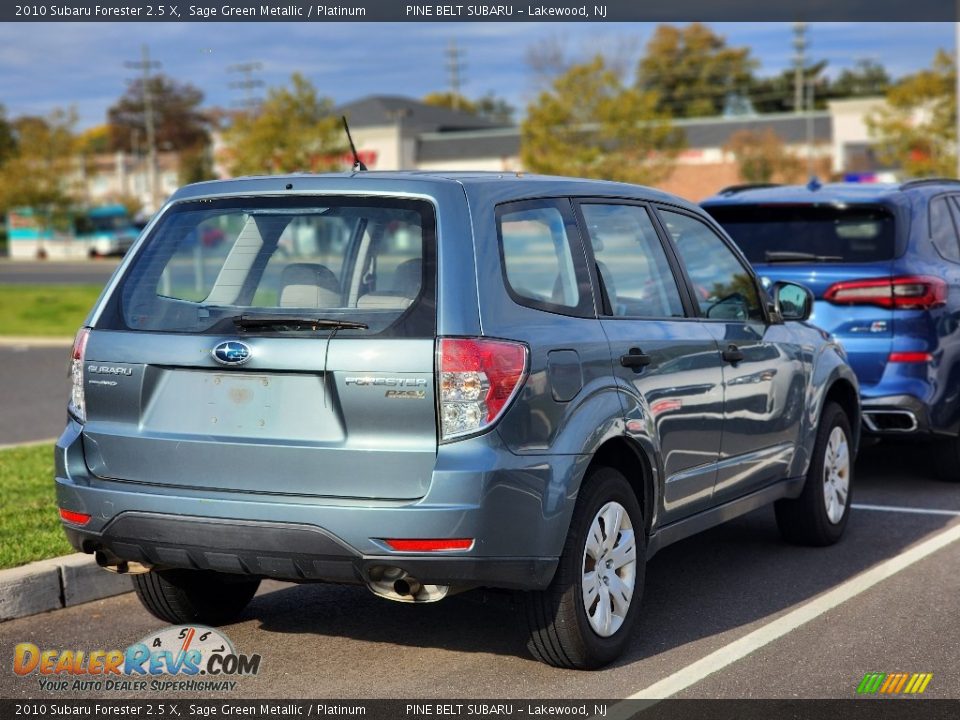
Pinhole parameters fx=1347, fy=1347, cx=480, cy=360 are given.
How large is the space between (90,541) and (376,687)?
118 centimetres

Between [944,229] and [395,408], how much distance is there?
19.1 feet

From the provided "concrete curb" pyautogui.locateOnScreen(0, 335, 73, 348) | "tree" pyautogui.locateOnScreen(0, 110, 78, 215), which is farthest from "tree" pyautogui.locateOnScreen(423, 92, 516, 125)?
"concrete curb" pyautogui.locateOnScreen(0, 335, 73, 348)

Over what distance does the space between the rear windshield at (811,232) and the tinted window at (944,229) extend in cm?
46

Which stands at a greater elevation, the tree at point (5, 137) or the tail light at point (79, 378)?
the tree at point (5, 137)

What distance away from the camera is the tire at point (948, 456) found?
9109 millimetres

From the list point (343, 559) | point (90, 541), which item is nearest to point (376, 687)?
point (343, 559)

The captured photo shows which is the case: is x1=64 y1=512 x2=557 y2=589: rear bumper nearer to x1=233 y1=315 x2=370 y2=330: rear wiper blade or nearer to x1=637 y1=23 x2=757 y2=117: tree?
x1=233 y1=315 x2=370 y2=330: rear wiper blade

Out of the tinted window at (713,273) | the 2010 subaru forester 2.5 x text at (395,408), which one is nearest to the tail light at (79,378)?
the 2010 subaru forester 2.5 x text at (395,408)

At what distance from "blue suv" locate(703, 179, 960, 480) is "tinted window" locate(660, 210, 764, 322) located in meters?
1.93

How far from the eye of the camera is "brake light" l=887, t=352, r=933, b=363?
8.47 m

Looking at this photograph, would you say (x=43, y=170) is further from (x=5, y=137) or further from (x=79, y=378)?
(x=79, y=378)

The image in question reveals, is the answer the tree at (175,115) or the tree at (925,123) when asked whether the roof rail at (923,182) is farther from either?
the tree at (175,115)

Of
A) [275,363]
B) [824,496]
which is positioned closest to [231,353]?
[275,363]

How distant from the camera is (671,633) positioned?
5629 mm
